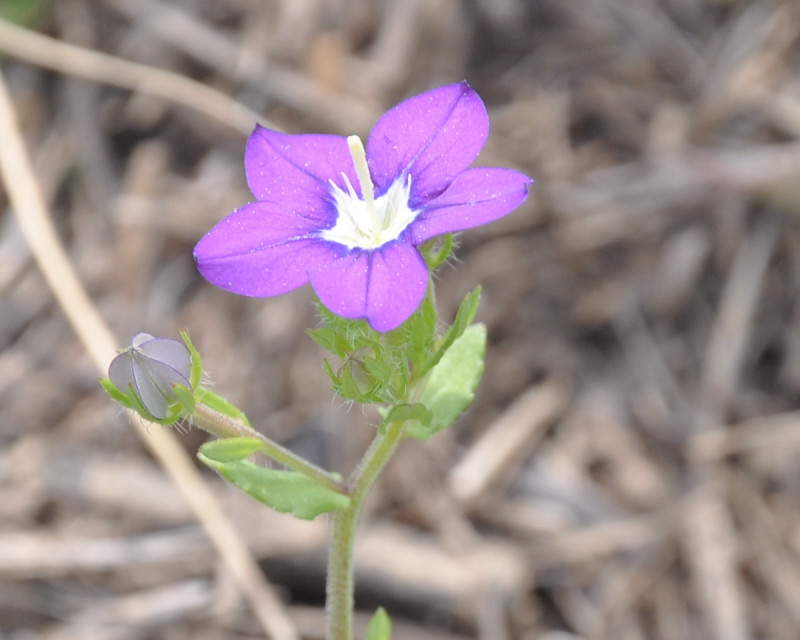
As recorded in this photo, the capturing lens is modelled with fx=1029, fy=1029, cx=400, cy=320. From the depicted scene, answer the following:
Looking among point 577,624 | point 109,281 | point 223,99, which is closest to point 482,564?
point 577,624

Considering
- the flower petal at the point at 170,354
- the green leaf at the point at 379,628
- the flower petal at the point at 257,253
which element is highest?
the flower petal at the point at 257,253

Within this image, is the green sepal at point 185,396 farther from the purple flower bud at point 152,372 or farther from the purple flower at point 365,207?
the purple flower at point 365,207

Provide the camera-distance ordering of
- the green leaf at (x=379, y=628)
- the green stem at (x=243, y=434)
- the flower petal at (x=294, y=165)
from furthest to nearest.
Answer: the green leaf at (x=379, y=628), the flower petal at (x=294, y=165), the green stem at (x=243, y=434)

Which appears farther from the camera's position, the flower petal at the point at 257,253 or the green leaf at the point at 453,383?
the green leaf at the point at 453,383

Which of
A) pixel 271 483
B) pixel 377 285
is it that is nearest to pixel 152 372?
pixel 271 483

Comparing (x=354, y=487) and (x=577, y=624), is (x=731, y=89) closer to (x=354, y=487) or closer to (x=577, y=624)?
(x=577, y=624)

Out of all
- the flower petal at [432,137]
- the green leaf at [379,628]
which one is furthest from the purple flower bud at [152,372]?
the green leaf at [379,628]

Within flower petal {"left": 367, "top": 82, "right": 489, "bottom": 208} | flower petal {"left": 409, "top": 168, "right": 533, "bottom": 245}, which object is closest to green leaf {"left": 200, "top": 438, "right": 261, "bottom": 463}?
flower petal {"left": 409, "top": 168, "right": 533, "bottom": 245}
